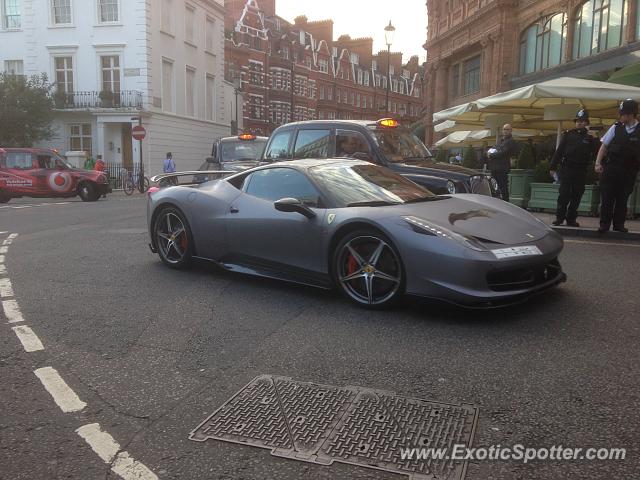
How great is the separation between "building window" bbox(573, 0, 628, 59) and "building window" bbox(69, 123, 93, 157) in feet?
89.4

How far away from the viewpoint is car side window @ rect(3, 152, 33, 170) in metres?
18.5

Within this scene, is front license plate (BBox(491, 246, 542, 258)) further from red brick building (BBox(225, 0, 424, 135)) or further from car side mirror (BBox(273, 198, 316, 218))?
red brick building (BBox(225, 0, 424, 135))

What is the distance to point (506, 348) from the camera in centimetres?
367

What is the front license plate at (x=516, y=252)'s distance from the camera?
161 inches

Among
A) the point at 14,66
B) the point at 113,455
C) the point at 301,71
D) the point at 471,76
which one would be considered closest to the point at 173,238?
the point at 113,455

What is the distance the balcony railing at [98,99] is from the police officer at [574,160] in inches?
1101

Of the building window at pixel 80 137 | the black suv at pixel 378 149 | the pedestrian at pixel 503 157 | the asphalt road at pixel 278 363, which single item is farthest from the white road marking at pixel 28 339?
the building window at pixel 80 137

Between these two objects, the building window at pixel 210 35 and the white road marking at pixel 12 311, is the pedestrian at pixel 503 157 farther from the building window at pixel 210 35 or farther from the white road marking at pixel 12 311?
the building window at pixel 210 35

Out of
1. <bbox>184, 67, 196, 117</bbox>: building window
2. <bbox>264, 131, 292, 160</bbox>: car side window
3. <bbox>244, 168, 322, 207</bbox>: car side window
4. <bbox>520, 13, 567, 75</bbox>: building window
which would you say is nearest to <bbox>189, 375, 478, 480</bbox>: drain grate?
<bbox>244, 168, 322, 207</bbox>: car side window

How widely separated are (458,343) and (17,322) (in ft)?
11.2

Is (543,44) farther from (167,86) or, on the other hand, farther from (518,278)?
(518,278)

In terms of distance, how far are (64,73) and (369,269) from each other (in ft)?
116

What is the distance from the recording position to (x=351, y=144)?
27.1ft

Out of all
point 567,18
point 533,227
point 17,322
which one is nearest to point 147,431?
point 17,322
